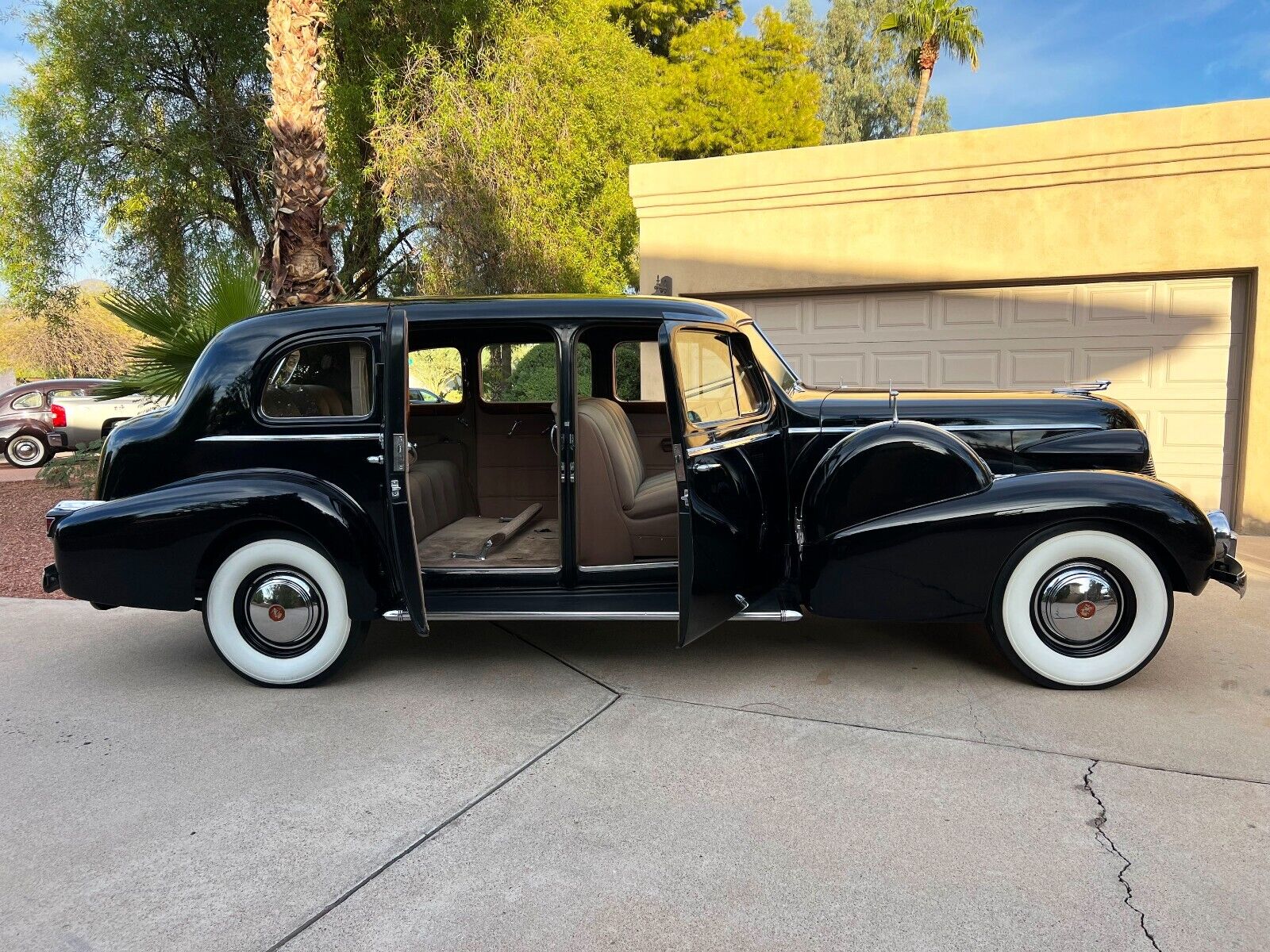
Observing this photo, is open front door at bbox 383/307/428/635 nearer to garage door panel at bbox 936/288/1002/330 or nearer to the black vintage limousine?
the black vintage limousine

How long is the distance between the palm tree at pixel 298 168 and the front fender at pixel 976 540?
617 centimetres

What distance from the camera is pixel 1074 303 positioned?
846cm

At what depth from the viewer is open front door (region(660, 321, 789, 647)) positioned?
4.01m

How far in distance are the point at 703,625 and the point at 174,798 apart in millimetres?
2246

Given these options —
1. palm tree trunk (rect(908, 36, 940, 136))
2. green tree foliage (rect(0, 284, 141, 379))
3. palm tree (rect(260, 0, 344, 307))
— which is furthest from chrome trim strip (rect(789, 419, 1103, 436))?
green tree foliage (rect(0, 284, 141, 379))

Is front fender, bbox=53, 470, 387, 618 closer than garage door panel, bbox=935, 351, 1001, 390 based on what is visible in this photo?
Yes

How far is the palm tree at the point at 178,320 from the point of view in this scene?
7242 mm

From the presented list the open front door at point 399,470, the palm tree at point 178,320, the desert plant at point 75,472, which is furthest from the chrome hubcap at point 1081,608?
the desert plant at point 75,472

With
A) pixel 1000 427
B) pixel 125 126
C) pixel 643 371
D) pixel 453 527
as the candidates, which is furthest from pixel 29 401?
pixel 1000 427

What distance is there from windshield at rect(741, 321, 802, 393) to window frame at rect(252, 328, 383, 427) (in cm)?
189

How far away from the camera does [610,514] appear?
14.5ft

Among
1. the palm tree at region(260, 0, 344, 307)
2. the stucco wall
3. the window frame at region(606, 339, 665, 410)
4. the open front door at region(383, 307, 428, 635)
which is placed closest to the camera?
the open front door at region(383, 307, 428, 635)

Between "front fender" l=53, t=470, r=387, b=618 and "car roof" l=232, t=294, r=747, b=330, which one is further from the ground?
"car roof" l=232, t=294, r=747, b=330

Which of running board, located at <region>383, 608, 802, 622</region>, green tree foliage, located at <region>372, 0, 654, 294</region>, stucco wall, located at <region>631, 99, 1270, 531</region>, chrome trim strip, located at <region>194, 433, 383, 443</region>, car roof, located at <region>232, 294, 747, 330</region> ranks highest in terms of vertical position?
green tree foliage, located at <region>372, 0, 654, 294</region>
